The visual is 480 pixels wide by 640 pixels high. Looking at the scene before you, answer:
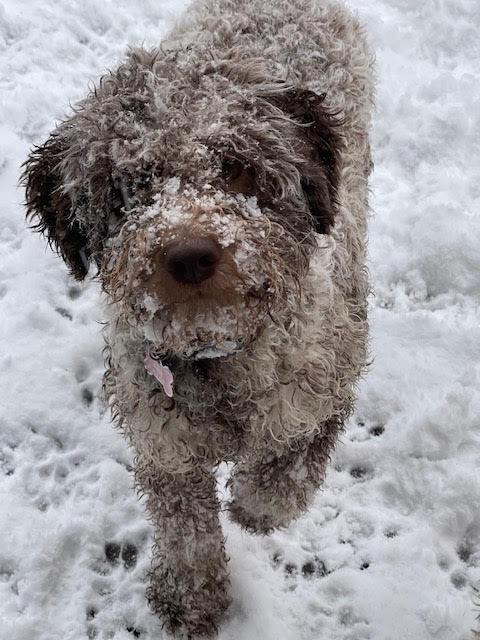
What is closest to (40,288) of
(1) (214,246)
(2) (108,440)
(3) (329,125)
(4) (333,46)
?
(2) (108,440)

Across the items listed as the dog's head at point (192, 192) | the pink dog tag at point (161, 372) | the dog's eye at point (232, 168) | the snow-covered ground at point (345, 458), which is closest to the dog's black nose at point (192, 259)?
the dog's head at point (192, 192)

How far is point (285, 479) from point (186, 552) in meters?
0.54

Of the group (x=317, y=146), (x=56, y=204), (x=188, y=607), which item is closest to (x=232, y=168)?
(x=317, y=146)

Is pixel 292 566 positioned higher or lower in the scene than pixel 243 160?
lower

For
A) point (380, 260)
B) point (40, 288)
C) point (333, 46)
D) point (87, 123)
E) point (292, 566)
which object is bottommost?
point (292, 566)

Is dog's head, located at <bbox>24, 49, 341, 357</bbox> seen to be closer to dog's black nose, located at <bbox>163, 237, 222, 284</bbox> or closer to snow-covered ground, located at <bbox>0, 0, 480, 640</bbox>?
dog's black nose, located at <bbox>163, 237, 222, 284</bbox>

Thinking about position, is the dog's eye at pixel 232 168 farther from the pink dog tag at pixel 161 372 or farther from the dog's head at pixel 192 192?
the pink dog tag at pixel 161 372

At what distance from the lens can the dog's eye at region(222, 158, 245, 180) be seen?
2.06 m

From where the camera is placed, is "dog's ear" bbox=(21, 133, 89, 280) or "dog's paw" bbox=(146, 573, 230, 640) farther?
"dog's paw" bbox=(146, 573, 230, 640)

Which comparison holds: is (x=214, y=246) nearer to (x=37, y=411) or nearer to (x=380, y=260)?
(x=37, y=411)

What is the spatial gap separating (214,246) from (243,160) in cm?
38

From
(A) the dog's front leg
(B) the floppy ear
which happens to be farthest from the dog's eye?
(A) the dog's front leg

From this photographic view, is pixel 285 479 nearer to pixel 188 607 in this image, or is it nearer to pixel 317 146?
pixel 188 607

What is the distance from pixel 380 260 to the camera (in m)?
4.50
